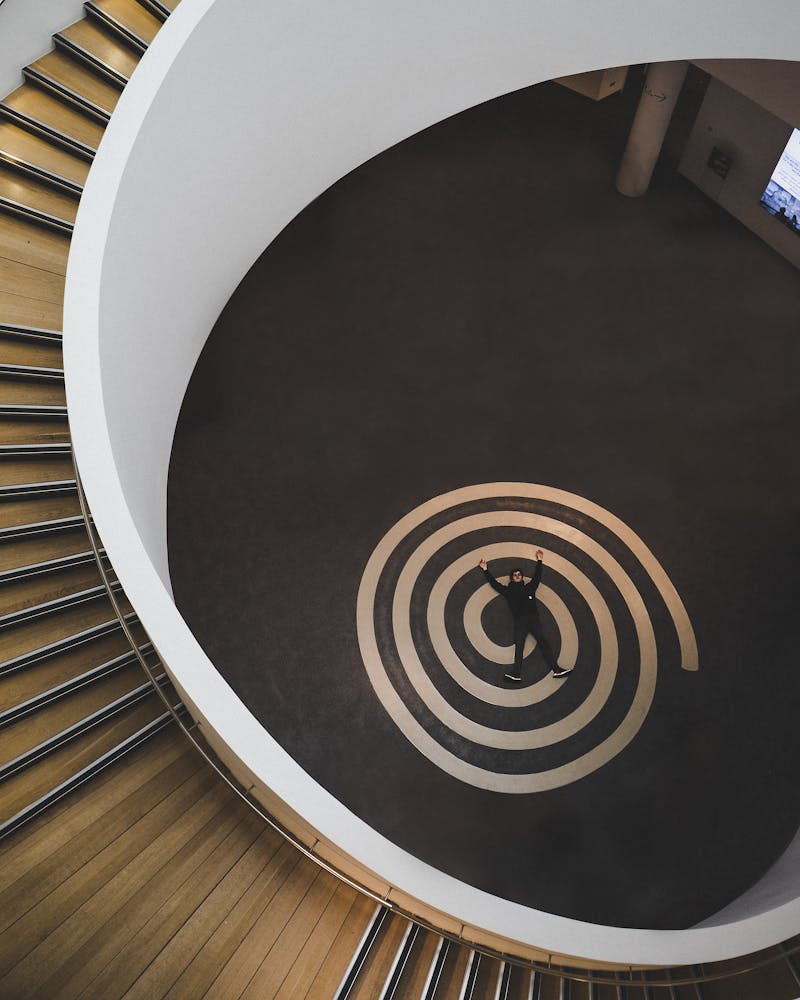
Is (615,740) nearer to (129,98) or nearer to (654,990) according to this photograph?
(654,990)

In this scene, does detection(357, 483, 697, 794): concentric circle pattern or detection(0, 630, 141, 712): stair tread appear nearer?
detection(0, 630, 141, 712): stair tread

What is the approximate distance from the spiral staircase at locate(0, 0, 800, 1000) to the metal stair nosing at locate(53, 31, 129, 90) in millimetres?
17

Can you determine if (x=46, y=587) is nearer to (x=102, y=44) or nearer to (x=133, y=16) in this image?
(x=102, y=44)

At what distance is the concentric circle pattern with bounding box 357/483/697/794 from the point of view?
8.71 m

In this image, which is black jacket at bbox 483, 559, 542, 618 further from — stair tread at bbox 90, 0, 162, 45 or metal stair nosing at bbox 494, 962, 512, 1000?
stair tread at bbox 90, 0, 162, 45

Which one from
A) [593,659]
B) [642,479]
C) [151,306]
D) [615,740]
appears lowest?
[615,740]

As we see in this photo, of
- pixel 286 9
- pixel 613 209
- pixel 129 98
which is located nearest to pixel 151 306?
pixel 129 98

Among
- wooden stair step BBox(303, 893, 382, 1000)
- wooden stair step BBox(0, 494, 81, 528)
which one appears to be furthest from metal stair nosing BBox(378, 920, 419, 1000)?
wooden stair step BBox(0, 494, 81, 528)

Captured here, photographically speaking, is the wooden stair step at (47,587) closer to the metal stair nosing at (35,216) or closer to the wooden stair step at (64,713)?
the wooden stair step at (64,713)

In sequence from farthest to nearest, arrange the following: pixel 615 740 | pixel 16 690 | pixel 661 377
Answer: pixel 661 377
pixel 615 740
pixel 16 690

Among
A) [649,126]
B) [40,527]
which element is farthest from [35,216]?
[649,126]

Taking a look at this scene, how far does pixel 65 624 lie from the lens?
604 centimetres

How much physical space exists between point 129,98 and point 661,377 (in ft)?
24.8

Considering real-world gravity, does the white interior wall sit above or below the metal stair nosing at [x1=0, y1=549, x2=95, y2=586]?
above
